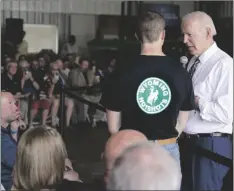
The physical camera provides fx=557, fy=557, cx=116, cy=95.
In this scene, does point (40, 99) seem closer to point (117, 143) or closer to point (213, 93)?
point (213, 93)

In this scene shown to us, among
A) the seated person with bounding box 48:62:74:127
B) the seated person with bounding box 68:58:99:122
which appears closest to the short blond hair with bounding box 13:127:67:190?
the seated person with bounding box 48:62:74:127

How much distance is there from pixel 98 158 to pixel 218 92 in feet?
11.3

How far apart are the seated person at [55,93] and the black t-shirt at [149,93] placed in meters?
5.99

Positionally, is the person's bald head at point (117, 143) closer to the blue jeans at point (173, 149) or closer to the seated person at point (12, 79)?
the blue jeans at point (173, 149)

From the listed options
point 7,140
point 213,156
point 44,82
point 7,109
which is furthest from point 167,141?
point 44,82

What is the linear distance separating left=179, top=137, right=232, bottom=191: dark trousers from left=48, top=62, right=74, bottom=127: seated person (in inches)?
225

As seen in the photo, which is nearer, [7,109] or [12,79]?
[7,109]

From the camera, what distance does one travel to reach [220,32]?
11094 mm

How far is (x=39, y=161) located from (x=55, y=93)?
6.85m

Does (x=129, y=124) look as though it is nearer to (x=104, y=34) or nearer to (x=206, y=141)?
(x=206, y=141)

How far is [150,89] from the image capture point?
292cm

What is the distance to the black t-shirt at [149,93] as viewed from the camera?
291 centimetres

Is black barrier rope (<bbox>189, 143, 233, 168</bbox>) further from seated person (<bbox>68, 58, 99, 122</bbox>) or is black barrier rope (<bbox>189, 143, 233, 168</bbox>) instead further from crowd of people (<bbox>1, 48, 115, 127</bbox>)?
seated person (<bbox>68, 58, 99, 122</bbox>)

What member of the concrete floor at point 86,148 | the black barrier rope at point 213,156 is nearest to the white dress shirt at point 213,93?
the black barrier rope at point 213,156
